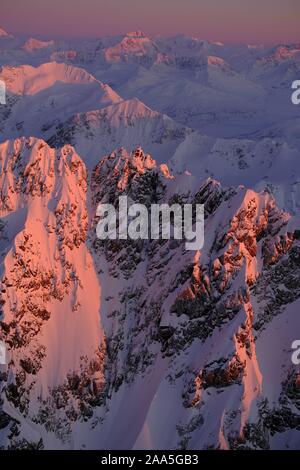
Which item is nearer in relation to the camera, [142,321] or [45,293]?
[45,293]

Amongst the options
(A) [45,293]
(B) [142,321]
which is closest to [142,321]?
(B) [142,321]

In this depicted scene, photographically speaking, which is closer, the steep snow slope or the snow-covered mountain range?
the snow-covered mountain range

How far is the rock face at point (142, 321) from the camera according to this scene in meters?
105

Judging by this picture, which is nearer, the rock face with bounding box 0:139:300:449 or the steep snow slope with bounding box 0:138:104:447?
the rock face with bounding box 0:139:300:449

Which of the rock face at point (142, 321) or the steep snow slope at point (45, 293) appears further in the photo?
the steep snow slope at point (45, 293)

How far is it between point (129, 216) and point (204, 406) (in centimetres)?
4636

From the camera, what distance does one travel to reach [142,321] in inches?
4843

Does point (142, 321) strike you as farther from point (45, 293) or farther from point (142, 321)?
point (45, 293)

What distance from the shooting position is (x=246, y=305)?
364 feet

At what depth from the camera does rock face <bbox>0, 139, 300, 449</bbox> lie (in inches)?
4141

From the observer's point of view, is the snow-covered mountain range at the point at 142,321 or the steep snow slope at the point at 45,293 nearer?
the snow-covered mountain range at the point at 142,321
